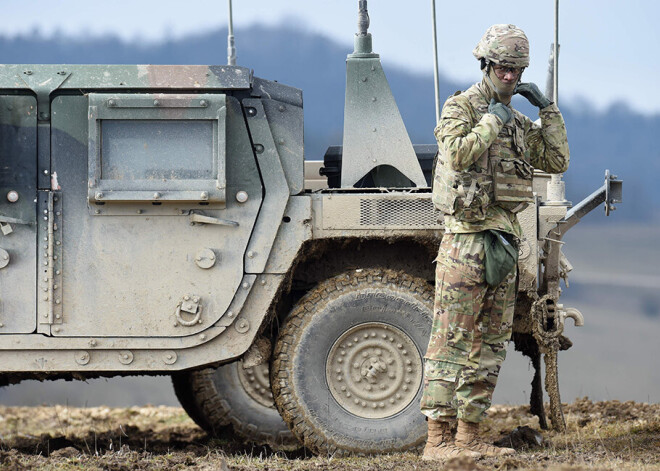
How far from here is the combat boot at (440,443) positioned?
5566 mm

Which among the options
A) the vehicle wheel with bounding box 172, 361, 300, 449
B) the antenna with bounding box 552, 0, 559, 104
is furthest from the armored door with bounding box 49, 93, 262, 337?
the antenna with bounding box 552, 0, 559, 104

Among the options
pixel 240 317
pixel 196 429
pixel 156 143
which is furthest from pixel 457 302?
pixel 196 429

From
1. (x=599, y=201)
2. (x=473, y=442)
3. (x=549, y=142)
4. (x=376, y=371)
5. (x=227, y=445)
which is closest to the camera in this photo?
(x=473, y=442)

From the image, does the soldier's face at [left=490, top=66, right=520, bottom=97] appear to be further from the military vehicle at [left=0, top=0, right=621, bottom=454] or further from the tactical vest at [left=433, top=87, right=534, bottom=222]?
the military vehicle at [left=0, top=0, right=621, bottom=454]

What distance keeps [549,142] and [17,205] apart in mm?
2858

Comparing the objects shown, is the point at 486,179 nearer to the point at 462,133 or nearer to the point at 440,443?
the point at 462,133

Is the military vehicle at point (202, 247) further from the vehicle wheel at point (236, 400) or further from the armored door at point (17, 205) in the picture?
the vehicle wheel at point (236, 400)

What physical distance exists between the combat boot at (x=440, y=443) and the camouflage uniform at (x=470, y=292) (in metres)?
0.06

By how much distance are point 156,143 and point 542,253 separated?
2.28 metres

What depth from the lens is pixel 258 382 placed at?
24.8ft

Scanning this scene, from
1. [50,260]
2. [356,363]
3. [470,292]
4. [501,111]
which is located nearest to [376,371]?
[356,363]

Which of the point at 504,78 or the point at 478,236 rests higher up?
the point at 504,78

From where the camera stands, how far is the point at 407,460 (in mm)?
5703

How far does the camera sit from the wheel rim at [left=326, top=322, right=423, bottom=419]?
605cm
